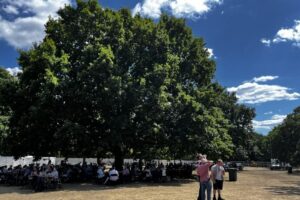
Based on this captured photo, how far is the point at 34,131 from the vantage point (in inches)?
1169

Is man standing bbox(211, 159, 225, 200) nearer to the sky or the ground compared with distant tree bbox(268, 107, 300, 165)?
nearer to the ground

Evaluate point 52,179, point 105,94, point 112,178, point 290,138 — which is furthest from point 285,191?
point 290,138

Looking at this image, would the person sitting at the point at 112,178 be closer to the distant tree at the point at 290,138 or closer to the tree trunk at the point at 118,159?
the tree trunk at the point at 118,159

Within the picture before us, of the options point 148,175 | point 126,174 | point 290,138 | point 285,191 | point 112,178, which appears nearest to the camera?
point 285,191

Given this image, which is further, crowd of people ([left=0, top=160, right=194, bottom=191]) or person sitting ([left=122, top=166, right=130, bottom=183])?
person sitting ([left=122, top=166, right=130, bottom=183])

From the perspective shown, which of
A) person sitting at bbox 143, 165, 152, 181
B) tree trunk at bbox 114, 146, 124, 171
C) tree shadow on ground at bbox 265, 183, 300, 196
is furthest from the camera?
tree trunk at bbox 114, 146, 124, 171

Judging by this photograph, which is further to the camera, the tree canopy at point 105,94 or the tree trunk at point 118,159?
the tree trunk at point 118,159

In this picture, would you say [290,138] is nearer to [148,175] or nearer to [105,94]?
[148,175]

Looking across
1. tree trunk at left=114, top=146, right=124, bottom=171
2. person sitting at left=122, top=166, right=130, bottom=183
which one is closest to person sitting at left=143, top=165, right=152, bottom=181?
person sitting at left=122, top=166, right=130, bottom=183

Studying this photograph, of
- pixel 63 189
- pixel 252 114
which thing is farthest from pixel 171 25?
pixel 252 114

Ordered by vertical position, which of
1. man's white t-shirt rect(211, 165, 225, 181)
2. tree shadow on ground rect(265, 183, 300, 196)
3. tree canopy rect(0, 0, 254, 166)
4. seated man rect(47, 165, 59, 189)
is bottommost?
tree shadow on ground rect(265, 183, 300, 196)

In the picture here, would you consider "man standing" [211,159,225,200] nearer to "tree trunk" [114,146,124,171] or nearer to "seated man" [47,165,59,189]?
"seated man" [47,165,59,189]

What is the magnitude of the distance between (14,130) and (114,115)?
340 inches

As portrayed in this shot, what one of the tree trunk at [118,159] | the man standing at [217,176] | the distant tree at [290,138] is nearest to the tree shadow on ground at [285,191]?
the man standing at [217,176]
